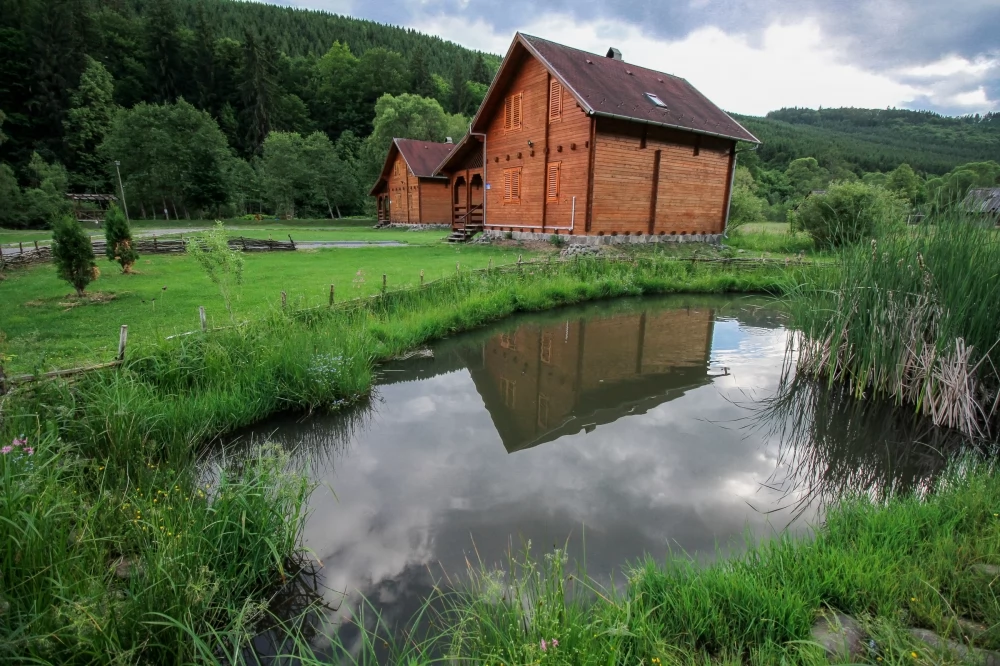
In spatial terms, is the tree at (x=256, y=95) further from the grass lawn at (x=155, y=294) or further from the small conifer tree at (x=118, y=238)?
the small conifer tree at (x=118, y=238)

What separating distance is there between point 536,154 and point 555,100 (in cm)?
204

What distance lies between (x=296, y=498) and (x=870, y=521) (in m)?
3.75

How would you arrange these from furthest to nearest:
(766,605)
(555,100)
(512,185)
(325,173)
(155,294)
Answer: (325,173) < (512,185) < (555,100) < (155,294) < (766,605)

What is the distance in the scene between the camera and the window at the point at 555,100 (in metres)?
17.0

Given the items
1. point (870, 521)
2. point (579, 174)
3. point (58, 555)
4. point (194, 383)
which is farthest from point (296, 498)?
point (579, 174)

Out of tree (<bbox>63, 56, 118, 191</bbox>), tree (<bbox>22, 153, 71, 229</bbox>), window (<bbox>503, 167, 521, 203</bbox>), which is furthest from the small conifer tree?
tree (<bbox>63, 56, 118, 191</bbox>)

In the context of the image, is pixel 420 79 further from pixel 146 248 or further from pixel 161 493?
pixel 161 493

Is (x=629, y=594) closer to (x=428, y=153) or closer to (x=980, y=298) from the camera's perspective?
(x=980, y=298)

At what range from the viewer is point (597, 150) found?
16359 millimetres

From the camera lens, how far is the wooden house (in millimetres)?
16656

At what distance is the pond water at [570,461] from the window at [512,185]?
43.1 ft

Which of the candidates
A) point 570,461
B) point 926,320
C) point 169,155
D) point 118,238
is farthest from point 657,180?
point 169,155

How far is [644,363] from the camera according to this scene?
7875 mm

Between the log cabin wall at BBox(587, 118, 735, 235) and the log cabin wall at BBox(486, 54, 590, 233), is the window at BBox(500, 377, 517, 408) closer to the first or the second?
the log cabin wall at BBox(587, 118, 735, 235)
